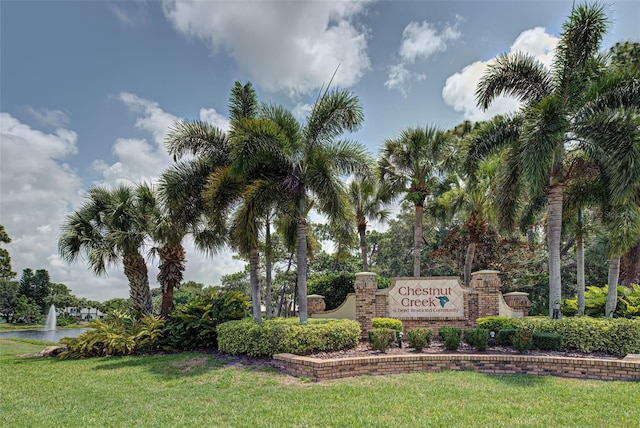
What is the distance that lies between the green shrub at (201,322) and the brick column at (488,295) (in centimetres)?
779

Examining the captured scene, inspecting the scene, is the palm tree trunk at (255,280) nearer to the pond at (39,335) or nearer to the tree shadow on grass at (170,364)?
the tree shadow on grass at (170,364)

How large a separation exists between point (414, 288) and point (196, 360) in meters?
7.29

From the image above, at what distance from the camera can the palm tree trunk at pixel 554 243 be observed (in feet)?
36.6

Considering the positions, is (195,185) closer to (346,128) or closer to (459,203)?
(346,128)

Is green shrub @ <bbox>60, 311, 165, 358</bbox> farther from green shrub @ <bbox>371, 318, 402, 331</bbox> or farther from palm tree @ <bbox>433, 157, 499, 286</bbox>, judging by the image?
palm tree @ <bbox>433, 157, 499, 286</bbox>

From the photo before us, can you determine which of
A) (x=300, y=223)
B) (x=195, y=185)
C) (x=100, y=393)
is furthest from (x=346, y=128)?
(x=100, y=393)

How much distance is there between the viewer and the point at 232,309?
1254cm

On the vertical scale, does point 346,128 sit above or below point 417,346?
above

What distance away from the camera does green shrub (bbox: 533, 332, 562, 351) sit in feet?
31.2

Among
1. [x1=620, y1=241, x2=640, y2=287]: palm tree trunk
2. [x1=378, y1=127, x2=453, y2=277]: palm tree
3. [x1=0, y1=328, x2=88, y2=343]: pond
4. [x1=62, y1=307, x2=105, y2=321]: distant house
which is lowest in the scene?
[x1=62, y1=307, x2=105, y2=321]: distant house

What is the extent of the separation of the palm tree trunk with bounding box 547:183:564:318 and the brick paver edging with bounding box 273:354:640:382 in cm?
292

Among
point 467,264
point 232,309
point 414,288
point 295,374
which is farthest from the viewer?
point 467,264

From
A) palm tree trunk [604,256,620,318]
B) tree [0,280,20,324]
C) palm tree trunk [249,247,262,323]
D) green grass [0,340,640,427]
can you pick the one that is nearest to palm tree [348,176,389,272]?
palm tree trunk [249,247,262,323]

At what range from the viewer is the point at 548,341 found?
9.55m
